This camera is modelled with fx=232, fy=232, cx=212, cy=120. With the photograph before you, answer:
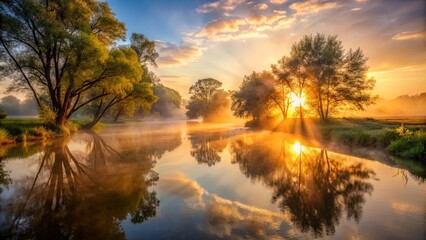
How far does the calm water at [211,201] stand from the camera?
5.01m

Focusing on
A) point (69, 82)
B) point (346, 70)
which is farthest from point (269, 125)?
point (69, 82)

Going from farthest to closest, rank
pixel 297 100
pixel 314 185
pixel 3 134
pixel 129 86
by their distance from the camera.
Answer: pixel 297 100
pixel 129 86
pixel 3 134
pixel 314 185

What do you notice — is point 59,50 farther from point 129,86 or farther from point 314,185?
point 314,185

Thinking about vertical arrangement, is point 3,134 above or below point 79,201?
above

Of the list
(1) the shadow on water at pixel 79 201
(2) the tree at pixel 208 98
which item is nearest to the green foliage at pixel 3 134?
(1) the shadow on water at pixel 79 201

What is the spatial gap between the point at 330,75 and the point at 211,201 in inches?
1282

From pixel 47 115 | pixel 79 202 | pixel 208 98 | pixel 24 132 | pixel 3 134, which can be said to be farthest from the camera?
pixel 208 98

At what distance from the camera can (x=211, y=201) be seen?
6.97 m

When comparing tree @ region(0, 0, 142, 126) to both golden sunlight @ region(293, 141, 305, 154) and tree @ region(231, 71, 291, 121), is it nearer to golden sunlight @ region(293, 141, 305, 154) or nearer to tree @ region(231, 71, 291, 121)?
golden sunlight @ region(293, 141, 305, 154)

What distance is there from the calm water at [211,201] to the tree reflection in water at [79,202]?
3 cm

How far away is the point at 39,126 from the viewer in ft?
79.2

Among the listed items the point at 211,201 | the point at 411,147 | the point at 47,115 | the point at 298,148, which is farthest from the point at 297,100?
the point at 211,201

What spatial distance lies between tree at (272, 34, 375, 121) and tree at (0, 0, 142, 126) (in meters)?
25.4

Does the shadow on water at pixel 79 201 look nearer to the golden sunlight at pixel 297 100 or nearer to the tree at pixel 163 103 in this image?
the golden sunlight at pixel 297 100
